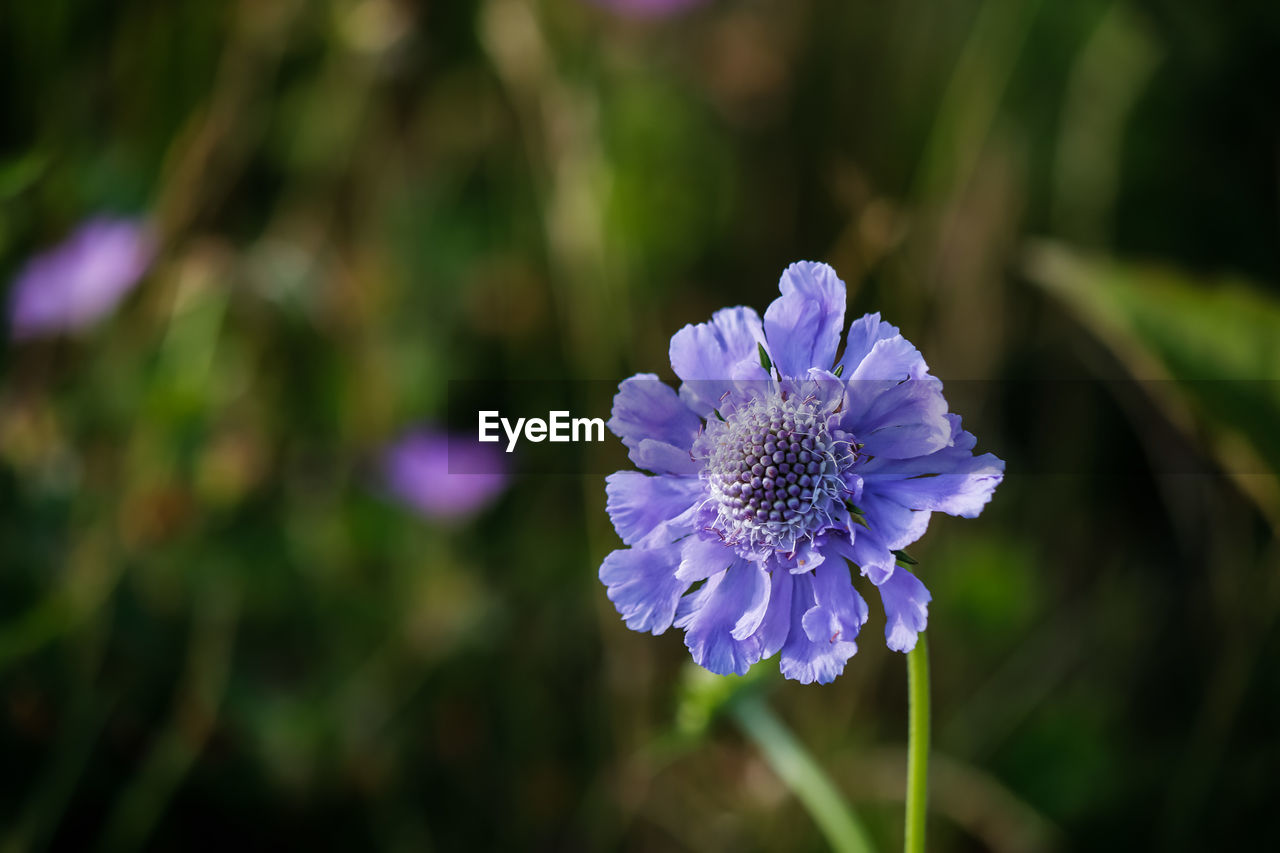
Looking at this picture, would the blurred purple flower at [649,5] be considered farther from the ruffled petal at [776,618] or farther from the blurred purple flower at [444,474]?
the ruffled petal at [776,618]

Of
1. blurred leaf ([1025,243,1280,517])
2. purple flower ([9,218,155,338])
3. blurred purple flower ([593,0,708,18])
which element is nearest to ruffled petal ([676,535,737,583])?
blurred leaf ([1025,243,1280,517])

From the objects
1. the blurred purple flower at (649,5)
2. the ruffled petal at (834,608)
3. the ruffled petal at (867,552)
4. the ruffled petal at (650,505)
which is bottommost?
the ruffled petal at (834,608)

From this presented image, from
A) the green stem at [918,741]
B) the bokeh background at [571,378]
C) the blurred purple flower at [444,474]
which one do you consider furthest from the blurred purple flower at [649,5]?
the green stem at [918,741]

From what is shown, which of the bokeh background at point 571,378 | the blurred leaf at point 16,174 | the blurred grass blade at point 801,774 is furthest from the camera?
the bokeh background at point 571,378

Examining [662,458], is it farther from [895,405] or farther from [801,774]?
[801,774]

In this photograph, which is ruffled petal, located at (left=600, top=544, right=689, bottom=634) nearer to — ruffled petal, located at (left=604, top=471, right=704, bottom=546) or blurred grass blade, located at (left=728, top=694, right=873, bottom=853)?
ruffled petal, located at (left=604, top=471, right=704, bottom=546)

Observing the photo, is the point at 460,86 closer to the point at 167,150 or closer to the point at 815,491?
the point at 167,150
